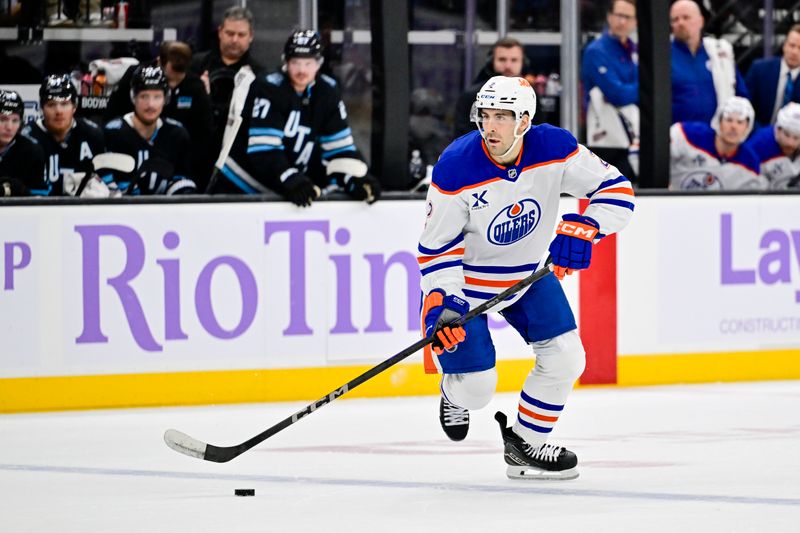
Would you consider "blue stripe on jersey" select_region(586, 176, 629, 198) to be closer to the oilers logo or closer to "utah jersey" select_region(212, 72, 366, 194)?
the oilers logo

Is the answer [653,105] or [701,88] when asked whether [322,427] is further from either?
[701,88]

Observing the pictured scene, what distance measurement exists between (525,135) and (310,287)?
7.37 feet

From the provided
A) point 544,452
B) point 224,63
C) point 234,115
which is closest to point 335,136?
point 234,115

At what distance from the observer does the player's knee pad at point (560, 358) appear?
5.44 metres

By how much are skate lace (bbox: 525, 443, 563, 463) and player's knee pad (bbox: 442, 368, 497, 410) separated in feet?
0.73

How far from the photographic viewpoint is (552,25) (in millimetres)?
8852

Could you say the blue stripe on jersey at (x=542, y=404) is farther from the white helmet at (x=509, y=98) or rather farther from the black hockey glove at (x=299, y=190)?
the black hockey glove at (x=299, y=190)

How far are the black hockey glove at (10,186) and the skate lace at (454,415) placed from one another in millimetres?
2371

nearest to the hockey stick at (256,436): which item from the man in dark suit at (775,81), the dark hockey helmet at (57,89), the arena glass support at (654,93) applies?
the dark hockey helmet at (57,89)

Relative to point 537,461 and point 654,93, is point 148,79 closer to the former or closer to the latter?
point 654,93

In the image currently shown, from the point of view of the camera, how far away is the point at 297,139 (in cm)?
763

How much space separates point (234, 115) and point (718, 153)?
250 cm

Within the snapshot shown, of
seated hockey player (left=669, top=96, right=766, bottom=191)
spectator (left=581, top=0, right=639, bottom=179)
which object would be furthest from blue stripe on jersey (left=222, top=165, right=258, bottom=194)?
seated hockey player (left=669, top=96, right=766, bottom=191)

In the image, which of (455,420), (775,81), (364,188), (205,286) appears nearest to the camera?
(455,420)
